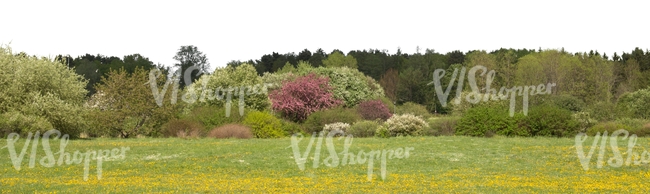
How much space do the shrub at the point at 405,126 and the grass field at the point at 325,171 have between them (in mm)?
8629

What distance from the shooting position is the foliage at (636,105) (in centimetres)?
5594

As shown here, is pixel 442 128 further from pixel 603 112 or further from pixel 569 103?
pixel 569 103

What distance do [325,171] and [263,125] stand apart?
21726 millimetres

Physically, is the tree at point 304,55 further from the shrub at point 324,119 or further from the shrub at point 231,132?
the shrub at point 231,132

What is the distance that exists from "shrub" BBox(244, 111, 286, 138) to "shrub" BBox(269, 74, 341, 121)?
14546 millimetres

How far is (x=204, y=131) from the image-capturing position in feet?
146

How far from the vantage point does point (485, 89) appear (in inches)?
3174

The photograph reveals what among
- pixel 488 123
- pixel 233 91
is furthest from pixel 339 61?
pixel 488 123

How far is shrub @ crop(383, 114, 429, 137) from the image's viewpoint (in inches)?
1681

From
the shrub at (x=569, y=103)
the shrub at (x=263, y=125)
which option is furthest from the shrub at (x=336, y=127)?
the shrub at (x=569, y=103)

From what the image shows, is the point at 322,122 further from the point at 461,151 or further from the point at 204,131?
the point at 461,151

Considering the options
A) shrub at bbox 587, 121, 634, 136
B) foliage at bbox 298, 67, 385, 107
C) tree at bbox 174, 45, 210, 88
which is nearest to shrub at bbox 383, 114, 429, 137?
shrub at bbox 587, 121, 634, 136

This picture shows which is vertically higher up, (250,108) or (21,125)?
(250,108)

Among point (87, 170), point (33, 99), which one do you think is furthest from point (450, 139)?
point (33, 99)
